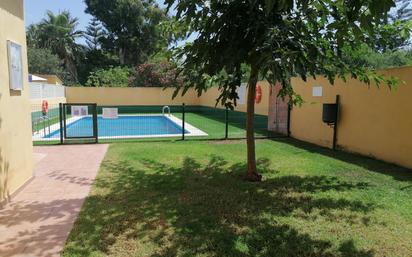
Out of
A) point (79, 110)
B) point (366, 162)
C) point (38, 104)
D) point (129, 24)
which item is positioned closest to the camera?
point (366, 162)

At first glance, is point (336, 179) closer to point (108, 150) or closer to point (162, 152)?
point (162, 152)

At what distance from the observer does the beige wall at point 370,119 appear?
7.01 meters

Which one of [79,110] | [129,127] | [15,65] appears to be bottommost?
[129,127]

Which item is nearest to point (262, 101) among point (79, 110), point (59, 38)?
point (79, 110)

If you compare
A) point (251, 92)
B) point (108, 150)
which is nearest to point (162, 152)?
point (108, 150)

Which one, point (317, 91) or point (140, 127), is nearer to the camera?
point (317, 91)

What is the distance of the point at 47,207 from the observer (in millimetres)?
4852

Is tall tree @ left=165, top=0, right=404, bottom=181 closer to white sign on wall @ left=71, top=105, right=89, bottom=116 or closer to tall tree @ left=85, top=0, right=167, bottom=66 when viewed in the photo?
white sign on wall @ left=71, top=105, right=89, bottom=116

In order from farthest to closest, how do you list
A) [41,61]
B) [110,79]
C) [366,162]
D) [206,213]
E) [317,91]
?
[41,61], [110,79], [317,91], [366,162], [206,213]

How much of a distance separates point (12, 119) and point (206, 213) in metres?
3.07

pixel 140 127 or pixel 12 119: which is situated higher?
pixel 12 119

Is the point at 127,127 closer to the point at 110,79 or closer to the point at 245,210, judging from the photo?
the point at 245,210

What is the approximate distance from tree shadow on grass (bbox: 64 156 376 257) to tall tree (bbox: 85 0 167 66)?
96.7 ft

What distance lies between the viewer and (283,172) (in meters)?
6.68
